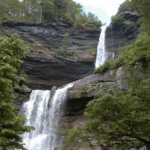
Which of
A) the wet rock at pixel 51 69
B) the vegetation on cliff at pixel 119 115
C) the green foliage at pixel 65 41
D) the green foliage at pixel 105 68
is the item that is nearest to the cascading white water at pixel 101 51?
the wet rock at pixel 51 69

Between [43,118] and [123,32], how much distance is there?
22.3 meters

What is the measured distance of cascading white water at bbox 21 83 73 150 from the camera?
18266 millimetres

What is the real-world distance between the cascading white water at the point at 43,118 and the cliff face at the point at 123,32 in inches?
599

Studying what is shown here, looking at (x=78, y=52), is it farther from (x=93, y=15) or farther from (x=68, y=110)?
(x=93, y=15)

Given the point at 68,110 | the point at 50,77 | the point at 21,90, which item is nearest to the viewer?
the point at 68,110

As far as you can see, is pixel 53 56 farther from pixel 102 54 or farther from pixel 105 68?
pixel 105 68

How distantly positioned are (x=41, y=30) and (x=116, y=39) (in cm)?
1460

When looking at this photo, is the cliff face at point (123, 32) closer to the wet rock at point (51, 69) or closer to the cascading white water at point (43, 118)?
the wet rock at point (51, 69)

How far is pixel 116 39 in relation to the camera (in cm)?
3334

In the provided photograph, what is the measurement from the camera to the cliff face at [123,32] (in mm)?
32156

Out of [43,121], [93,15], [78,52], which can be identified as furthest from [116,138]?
[93,15]

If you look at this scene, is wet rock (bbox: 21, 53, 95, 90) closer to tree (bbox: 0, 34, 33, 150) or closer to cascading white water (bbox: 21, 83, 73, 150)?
cascading white water (bbox: 21, 83, 73, 150)

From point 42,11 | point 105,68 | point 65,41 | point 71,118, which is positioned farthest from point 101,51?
point 42,11

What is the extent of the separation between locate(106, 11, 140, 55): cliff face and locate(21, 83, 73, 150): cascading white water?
15214mm
